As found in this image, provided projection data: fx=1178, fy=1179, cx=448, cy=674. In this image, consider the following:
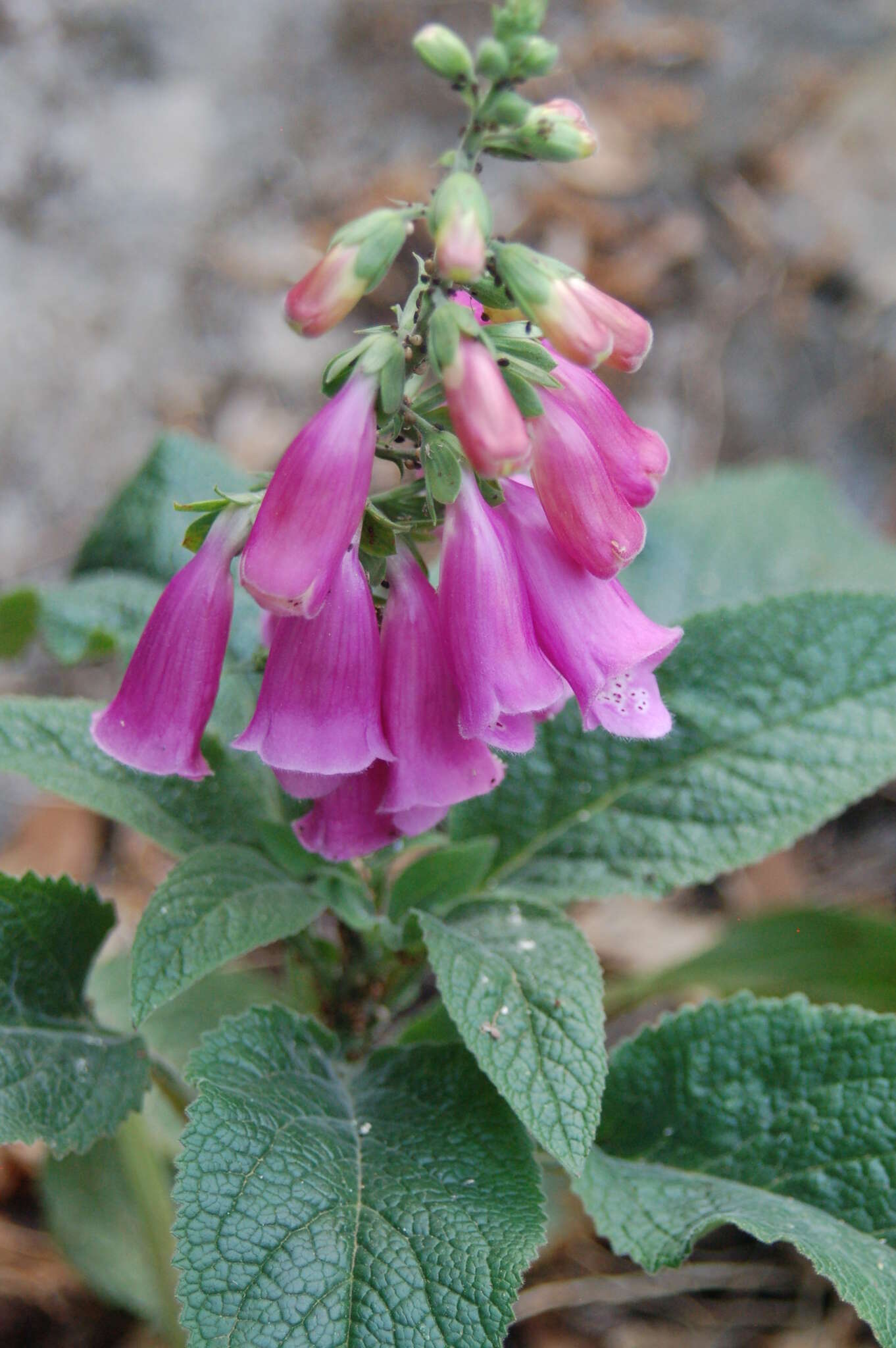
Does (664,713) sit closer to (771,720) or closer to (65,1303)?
(771,720)

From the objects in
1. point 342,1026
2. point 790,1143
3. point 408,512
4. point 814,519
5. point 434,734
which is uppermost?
point 408,512

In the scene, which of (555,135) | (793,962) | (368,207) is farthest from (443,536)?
(368,207)

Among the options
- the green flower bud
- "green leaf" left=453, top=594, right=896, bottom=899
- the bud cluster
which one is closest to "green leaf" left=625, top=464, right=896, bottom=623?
"green leaf" left=453, top=594, right=896, bottom=899

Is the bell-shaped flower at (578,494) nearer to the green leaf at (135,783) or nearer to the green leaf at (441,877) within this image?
the green leaf at (441,877)

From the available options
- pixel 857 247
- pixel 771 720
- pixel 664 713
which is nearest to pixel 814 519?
pixel 771 720

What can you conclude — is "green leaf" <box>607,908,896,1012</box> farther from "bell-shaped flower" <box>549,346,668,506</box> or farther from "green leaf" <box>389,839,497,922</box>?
"bell-shaped flower" <box>549,346,668,506</box>

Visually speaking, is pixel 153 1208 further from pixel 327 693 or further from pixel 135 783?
pixel 327 693
